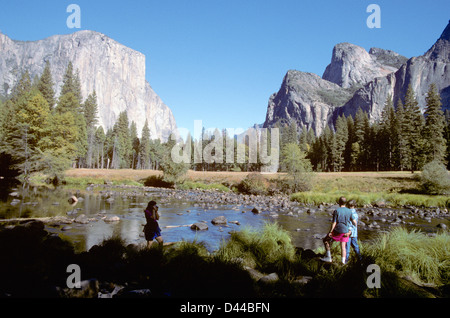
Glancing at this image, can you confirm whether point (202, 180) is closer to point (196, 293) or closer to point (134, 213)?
point (134, 213)

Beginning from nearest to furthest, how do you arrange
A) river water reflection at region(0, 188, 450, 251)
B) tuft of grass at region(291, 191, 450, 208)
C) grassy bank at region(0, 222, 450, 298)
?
grassy bank at region(0, 222, 450, 298), river water reflection at region(0, 188, 450, 251), tuft of grass at region(291, 191, 450, 208)

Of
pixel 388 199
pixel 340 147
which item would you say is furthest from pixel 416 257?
pixel 340 147

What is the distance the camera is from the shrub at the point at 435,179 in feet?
108

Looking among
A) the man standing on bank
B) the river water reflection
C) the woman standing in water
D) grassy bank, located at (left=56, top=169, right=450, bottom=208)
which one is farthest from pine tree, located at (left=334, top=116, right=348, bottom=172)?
the woman standing in water

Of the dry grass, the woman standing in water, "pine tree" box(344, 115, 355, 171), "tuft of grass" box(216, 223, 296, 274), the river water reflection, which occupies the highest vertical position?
"pine tree" box(344, 115, 355, 171)

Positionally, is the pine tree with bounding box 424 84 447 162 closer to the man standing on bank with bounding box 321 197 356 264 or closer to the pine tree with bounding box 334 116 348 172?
the pine tree with bounding box 334 116 348 172

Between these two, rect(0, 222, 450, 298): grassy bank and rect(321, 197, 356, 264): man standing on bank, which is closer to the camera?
rect(0, 222, 450, 298): grassy bank

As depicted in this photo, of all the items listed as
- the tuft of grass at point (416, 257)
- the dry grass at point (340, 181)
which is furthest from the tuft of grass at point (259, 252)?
the dry grass at point (340, 181)

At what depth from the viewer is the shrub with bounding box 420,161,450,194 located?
108 feet

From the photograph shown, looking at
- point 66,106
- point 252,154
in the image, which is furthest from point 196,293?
point 252,154

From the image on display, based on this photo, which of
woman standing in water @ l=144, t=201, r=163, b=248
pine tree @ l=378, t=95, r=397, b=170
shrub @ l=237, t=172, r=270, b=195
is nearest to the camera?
woman standing in water @ l=144, t=201, r=163, b=248

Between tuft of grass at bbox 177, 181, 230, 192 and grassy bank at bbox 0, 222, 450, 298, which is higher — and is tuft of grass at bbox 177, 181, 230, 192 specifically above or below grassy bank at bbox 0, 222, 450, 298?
above

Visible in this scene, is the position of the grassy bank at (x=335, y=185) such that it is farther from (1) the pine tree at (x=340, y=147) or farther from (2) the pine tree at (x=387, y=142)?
(1) the pine tree at (x=340, y=147)

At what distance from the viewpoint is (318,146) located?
8919cm
